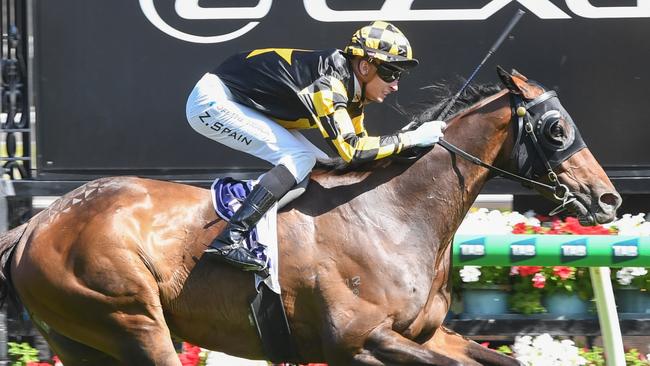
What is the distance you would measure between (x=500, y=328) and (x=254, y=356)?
179 cm

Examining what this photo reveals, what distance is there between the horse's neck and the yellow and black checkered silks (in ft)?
0.70

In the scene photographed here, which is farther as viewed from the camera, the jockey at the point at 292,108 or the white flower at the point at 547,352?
the white flower at the point at 547,352

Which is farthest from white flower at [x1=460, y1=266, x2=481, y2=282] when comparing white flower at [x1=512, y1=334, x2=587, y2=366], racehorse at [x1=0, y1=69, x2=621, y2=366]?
racehorse at [x1=0, y1=69, x2=621, y2=366]

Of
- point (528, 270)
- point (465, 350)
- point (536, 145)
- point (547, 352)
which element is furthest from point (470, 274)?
point (536, 145)

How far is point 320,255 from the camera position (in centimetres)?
477

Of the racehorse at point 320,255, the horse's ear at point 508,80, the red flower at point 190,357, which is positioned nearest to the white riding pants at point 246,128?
the racehorse at point 320,255

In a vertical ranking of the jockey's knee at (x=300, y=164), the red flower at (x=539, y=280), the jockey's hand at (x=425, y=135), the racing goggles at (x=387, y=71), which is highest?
the racing goggles at (x=387, y=71)

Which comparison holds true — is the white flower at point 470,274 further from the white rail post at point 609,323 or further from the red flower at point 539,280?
the white rail post at point 609,323

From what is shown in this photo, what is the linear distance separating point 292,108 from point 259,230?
0.59 m

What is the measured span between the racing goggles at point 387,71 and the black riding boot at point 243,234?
0.75 metres

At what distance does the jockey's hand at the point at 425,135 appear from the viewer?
15.8ft

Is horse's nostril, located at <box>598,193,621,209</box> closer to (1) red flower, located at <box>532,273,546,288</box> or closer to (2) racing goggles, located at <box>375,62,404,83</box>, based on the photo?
(2) racing goggles, located at <box>375,62,404,83</box>

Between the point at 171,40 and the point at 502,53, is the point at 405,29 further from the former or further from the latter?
the point at 171,40

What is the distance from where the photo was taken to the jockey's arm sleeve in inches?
184
